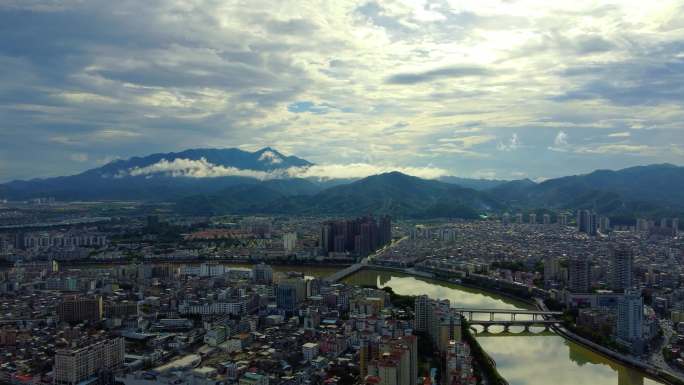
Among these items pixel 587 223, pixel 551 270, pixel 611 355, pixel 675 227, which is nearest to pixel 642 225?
pixel 675 227

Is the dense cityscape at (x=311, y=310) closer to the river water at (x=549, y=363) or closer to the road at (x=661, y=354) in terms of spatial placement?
the road at (x=661, y=354)

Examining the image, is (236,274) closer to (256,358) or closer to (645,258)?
(256,358)

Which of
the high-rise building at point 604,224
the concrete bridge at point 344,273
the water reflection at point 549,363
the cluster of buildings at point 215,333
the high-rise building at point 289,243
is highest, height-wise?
the high-rise building at point 604,224

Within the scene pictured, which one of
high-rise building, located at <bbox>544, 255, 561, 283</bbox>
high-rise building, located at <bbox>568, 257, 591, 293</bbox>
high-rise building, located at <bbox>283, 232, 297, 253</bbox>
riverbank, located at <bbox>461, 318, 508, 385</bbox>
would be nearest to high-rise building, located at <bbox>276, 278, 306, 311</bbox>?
riverbank, located at <bbox>461, 318, 508, 385</bbox>

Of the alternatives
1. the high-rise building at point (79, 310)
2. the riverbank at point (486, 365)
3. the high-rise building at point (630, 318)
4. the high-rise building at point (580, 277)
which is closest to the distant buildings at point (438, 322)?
the riverbank at point (486, 365)

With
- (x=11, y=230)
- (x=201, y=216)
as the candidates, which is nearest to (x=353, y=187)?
(x=201, y=216)

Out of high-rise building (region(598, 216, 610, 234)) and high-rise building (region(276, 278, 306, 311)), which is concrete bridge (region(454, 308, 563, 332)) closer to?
high-rise building (region(276, 278, 306, 311))
